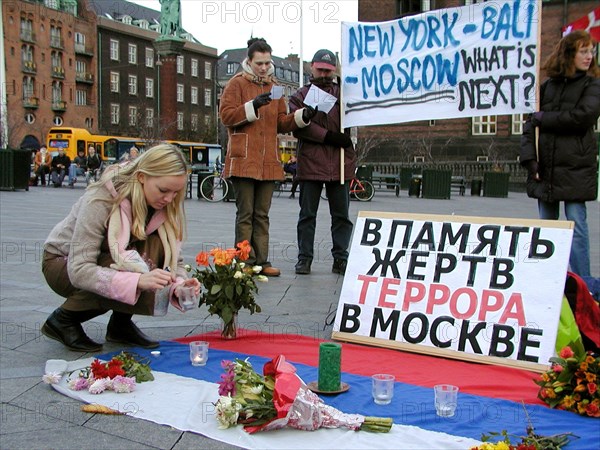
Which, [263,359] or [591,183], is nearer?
[263,359]

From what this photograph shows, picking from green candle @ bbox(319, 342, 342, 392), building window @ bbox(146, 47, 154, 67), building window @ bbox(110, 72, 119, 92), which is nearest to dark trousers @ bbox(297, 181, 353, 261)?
green candle @ bbox(319, 342, 342, 392)

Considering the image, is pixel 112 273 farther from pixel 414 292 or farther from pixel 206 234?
pixel 206 234

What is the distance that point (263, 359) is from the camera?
3740mm

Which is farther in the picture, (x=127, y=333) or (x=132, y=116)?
(x=132, y=116)

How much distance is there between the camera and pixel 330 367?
3.20 metres

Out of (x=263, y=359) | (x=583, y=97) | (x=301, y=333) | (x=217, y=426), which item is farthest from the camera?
(x=583, y=97)

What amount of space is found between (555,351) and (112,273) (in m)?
2.34

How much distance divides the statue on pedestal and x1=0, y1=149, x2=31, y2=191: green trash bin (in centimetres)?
759

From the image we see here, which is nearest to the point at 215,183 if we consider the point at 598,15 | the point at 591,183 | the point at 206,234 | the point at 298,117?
the point at 206,234

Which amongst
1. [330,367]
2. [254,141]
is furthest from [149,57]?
[330,367]

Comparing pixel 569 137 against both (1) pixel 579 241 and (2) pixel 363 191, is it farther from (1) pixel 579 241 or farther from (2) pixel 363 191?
(2) pixel 363 191

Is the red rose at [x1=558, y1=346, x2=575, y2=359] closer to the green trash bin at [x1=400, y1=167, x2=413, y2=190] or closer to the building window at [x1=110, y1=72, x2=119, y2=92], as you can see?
the green trash bin at [x1=400, y1=167, x2=413, y2=190]

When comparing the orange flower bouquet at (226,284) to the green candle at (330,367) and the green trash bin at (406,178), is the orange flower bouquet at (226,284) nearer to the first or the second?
the green candle at (330,367)

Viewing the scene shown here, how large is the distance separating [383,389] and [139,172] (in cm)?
169
